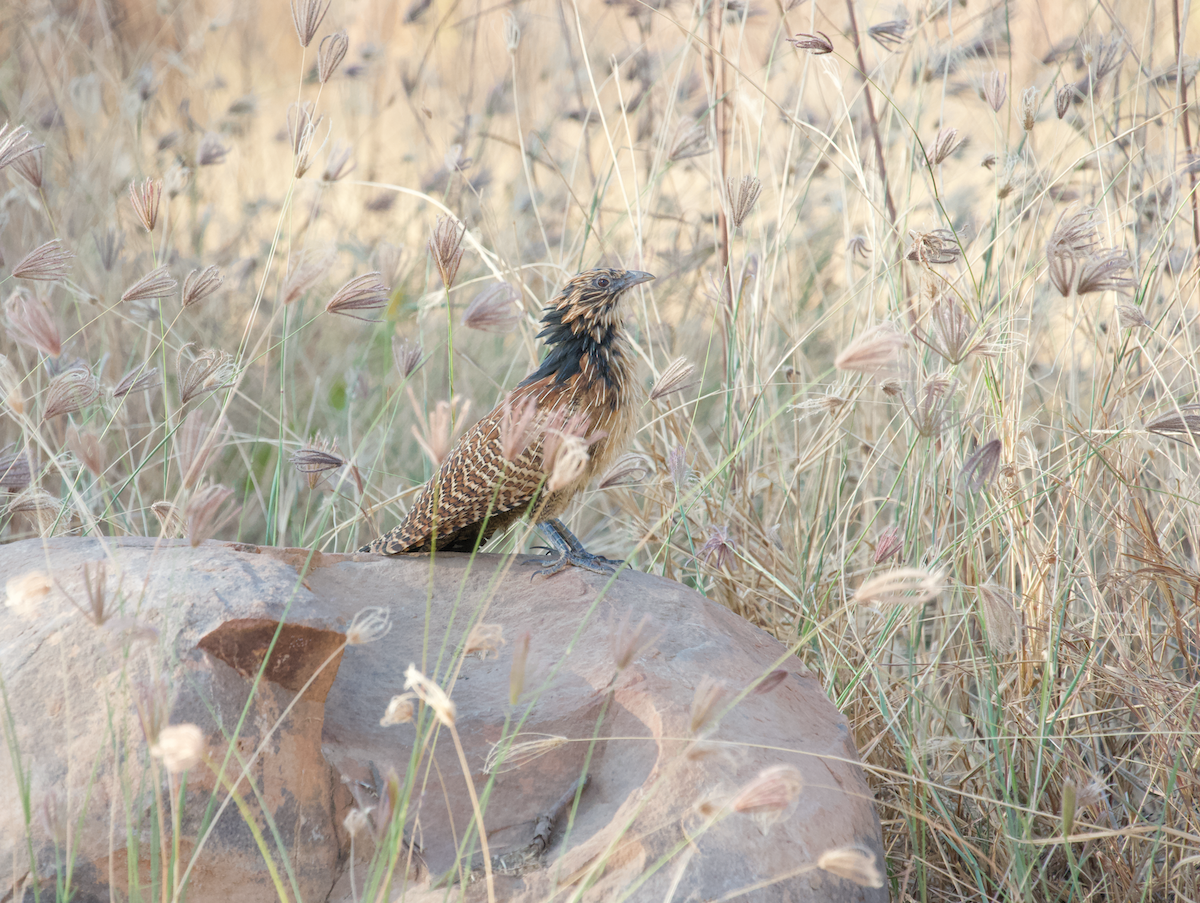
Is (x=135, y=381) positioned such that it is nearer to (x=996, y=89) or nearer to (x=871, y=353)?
(x=871, y=353)

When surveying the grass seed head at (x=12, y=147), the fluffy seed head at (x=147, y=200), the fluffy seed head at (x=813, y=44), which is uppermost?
the fluffy seed head at (x=813, y=44)

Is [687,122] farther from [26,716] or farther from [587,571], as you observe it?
[26,716]

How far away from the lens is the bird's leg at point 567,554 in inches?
127

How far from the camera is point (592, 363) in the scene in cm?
339

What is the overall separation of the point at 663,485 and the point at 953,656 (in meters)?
1.28

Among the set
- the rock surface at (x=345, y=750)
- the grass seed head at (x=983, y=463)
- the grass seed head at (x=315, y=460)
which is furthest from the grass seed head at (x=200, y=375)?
the grass seed head at (x=983, y=463)

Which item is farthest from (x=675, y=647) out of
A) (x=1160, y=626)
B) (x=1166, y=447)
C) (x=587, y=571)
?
(x=1166, y=447)

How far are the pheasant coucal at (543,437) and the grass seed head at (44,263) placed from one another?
1.24m

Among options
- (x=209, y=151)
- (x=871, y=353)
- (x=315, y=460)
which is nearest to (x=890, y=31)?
(x=871, y=353)

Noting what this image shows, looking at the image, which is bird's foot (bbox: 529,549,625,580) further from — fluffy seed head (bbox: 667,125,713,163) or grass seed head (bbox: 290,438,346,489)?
fluffy seed head (bbox: 667,125,713,163)

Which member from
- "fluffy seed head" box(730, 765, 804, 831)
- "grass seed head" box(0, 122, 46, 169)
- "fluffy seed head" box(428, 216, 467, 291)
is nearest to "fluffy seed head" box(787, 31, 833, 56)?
"fluffy seed head" box(428, 216, 467, 291)

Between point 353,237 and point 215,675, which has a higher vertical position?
point 353,237

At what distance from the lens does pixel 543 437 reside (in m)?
3.00

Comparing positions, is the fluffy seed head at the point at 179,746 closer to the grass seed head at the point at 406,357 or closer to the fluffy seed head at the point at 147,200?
the grass seed head at the point at 406,357
